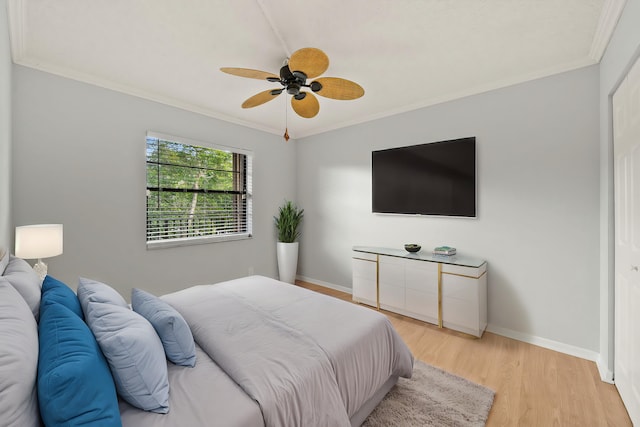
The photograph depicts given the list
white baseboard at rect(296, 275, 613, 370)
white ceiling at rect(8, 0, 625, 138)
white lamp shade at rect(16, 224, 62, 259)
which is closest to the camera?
white ceiling at rect(8, 0, 625, 138)

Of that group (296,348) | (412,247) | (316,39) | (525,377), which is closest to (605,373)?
(525,377)

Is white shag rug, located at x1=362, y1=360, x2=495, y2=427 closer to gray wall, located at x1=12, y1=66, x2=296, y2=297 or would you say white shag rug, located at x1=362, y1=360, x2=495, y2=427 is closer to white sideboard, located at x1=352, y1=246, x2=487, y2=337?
white sideboard, located at x1=352, y1=246, x2=487, y2=337

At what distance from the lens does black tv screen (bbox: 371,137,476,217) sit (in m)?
2.98

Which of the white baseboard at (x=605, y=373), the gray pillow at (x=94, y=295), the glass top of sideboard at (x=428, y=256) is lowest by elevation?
the white baseboard at (x=605, y=373)

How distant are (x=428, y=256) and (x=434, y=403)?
5.13 feet

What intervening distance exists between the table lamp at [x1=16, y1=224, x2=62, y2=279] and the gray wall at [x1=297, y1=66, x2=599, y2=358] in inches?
133

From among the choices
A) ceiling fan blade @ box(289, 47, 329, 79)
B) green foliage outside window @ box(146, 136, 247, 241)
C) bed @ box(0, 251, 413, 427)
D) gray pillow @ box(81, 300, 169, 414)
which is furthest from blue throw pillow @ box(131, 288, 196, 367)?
green foliage outside window @ box(146, 136, 247, 241)

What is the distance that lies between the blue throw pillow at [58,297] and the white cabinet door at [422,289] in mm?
2798

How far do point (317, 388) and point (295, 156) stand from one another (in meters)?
3.93

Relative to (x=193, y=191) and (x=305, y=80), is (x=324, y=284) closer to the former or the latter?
(x=193, y=191)

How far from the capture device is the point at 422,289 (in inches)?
118

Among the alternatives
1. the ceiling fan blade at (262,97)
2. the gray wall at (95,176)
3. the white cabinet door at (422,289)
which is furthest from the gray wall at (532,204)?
the gray wall at (95,176)

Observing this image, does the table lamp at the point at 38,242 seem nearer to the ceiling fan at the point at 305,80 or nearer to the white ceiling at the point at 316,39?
the white ceiling at the point at 316,39

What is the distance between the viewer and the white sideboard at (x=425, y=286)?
8.89ft
